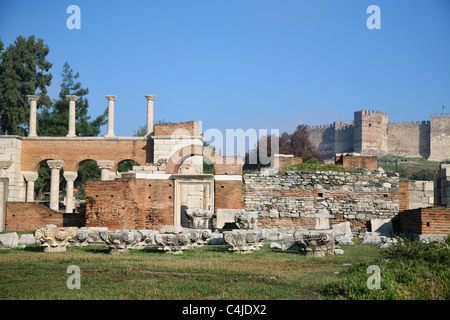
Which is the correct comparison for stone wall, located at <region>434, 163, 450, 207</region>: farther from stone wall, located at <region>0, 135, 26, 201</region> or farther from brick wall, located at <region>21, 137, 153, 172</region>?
stone wall, located at <region>0, 135, 26, 201</region>

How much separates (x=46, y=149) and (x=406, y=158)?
61511mm

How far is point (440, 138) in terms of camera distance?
7956 centimetres

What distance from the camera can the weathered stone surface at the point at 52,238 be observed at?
12312 millimetres

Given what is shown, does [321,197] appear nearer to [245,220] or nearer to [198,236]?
[245,220]

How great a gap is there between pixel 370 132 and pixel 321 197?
6457 cm

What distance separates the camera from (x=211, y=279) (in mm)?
8273

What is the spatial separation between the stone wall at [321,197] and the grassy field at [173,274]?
19.6 feet

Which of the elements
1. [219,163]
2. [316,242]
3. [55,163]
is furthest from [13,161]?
[316,242]

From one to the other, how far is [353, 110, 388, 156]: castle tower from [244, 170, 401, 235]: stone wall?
61966mm

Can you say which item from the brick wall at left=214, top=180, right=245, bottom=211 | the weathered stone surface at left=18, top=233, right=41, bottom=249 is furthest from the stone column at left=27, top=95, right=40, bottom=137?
the weathered stone surface at left=18, top=233, right=41, bottom=249

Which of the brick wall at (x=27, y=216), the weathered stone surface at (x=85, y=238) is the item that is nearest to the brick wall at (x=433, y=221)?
the weathered stone surface at (x=85, y=238)

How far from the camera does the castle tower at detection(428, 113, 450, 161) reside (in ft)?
259
